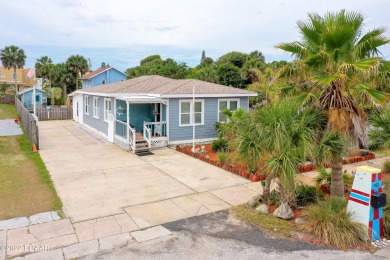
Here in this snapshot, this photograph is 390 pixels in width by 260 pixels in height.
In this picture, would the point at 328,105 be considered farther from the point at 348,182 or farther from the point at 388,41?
the point at 348,182

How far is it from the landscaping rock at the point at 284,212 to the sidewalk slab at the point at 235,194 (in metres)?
1.26

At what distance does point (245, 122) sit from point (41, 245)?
5.09m

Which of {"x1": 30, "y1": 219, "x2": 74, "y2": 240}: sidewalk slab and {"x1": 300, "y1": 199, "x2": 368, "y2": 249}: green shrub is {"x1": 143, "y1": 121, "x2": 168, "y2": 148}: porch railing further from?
{"x1": 300, "y1": 199, "x2": 368, "y2": 249}: green shrub

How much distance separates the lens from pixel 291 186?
7051 millimetres

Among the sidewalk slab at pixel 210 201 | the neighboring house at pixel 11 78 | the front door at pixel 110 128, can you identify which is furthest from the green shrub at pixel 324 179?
the neighboring house at pixel 11 78

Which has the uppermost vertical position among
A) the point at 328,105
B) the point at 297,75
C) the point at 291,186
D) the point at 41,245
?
the point at 297,75

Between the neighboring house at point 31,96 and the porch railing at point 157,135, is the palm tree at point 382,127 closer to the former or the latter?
the porch railing at point 157,135

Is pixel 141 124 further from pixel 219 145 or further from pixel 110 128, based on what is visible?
pixel 219 145

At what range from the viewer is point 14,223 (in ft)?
22.6

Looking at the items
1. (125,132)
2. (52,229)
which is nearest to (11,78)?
(125,132)

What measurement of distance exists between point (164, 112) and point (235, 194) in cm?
789

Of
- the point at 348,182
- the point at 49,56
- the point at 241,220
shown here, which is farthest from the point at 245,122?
the point at 49,56

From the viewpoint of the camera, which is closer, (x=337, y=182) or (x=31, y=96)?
(x=337, y=182)

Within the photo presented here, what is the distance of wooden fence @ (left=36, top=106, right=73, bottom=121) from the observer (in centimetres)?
2753
